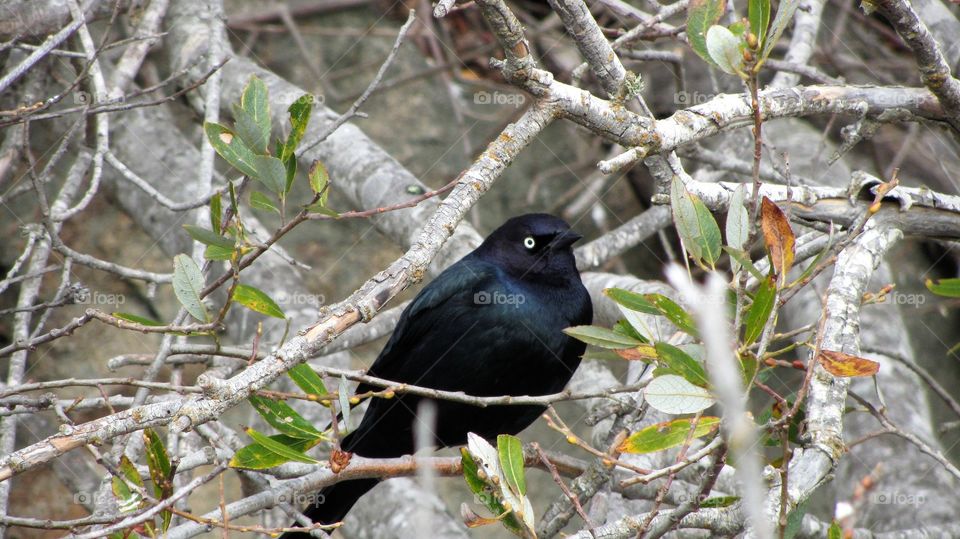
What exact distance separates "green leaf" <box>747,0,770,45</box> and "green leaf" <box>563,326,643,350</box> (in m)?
0.63

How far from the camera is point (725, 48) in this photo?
1739 millimetres

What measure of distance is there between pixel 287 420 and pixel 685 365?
896mm

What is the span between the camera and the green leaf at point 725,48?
1735 millimetres

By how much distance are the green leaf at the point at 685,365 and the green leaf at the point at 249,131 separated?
0.95 metres

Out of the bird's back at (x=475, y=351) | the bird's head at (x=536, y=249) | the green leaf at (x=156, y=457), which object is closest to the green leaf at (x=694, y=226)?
the green leaf at (x=156, y=457)

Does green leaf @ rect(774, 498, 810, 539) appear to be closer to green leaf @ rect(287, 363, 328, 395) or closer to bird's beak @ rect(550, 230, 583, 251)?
green leaf @ rect(287, 363, 328, 395)

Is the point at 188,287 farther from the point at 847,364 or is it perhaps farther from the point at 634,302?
the point at 847,364

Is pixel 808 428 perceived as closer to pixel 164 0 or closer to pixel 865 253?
pixel 865 253

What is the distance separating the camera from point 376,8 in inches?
228

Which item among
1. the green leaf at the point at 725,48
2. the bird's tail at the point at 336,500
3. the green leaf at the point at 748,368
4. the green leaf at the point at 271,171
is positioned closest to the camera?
the green leaf at the point at 748,368

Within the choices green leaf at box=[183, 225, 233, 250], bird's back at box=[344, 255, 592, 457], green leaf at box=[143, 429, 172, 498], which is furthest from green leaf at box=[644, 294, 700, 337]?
bird's back at box=[344, 255, 592, 457]

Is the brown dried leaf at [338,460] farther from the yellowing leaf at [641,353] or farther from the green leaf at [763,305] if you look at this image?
the green leaf at [763,305]

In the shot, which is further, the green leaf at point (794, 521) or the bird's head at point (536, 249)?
the bird's head at point (536, 249)

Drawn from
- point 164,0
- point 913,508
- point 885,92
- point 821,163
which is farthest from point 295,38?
point 913,508
